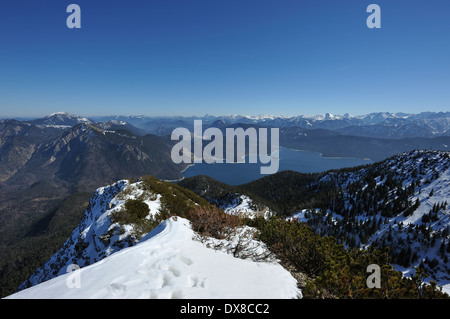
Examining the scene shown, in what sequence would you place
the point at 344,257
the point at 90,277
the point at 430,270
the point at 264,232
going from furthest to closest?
the point at 430,270 → the point at 264,232 → the point at 344,257 → the point at 90,277

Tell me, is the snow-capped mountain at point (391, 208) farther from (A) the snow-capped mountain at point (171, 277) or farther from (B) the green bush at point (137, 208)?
(A) the snow-capped mountain at point (171, 277)

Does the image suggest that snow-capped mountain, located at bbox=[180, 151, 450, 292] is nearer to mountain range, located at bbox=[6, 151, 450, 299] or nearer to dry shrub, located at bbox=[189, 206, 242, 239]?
mountain range, located at bbox=[6, 151, 450, 299]

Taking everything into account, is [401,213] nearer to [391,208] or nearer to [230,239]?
[391,208]

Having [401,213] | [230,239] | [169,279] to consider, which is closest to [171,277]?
[169,279]

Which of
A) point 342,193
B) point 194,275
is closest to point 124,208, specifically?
point 194,275

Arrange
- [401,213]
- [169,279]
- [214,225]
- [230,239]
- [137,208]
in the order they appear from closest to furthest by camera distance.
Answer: [169,279], [230,239], [214,225], [137,208], [401,213]

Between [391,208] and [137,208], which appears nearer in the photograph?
[137,208]
